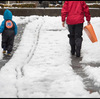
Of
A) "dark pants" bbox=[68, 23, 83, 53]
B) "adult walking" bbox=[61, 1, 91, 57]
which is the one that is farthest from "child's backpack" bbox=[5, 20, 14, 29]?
"dark pants" bbox=[68, 23, 83, 53]

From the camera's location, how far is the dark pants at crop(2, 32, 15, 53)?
9.14 meters

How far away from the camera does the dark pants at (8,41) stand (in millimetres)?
9141

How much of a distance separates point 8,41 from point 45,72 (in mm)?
2988

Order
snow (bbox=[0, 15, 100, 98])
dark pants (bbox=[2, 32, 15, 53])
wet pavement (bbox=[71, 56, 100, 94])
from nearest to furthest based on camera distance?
snow (bbox=[0, 15, 100, 98])
wet pavement (bbox=[71, 56, 100, 94])
dark pants (bbox=[2, 32, 15, 53])

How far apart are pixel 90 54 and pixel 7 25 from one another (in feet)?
8.02

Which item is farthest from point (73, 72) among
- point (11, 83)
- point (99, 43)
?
point (99, 43)

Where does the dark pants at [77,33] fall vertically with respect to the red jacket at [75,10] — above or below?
below

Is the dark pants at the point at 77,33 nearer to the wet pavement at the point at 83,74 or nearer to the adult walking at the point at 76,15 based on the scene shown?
the adult walking at the point at 76,15

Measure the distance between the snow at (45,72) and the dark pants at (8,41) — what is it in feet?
0.93

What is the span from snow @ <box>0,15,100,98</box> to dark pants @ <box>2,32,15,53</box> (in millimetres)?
282

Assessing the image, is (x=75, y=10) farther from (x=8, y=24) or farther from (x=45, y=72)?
(x=45, y=72)

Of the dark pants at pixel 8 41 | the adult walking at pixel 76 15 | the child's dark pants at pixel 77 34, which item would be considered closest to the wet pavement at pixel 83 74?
the child's dark pants at pixel 77 34

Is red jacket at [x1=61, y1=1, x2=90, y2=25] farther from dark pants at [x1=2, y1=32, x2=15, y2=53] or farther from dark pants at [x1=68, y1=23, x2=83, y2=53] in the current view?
dark pants at [x1=2, y1=32, x2=15, y2=53]

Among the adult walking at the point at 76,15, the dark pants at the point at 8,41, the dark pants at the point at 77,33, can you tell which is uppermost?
the adult walking at the point at 76,15
